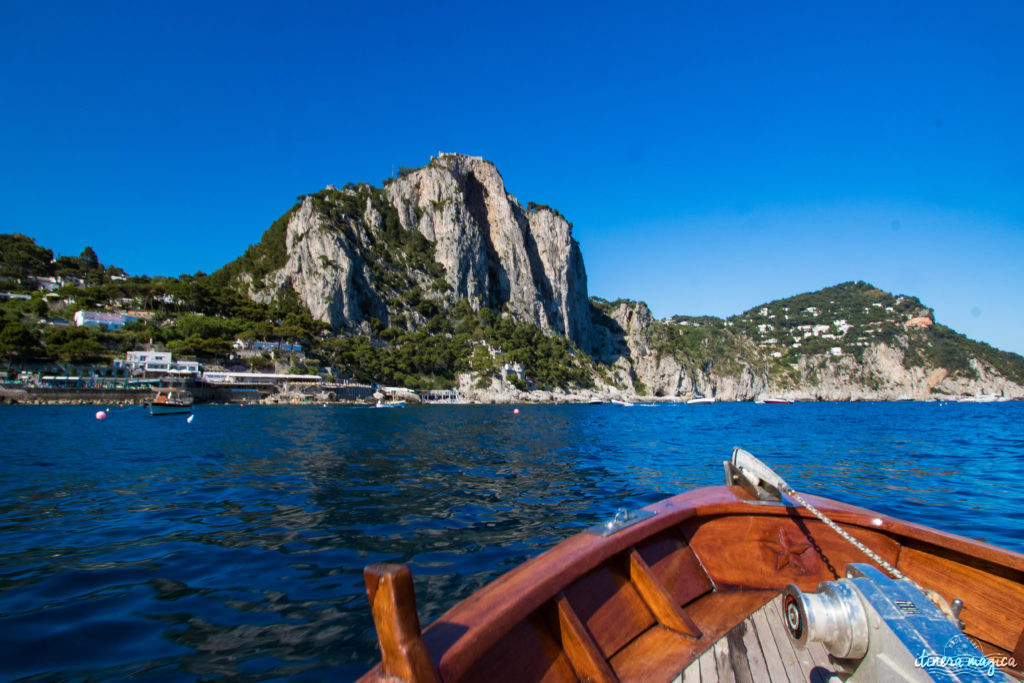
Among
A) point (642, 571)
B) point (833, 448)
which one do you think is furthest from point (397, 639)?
point (833, 448)

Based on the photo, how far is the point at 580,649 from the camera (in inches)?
95.0

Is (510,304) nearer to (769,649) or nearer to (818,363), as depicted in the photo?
(818,363)

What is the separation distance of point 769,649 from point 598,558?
1272mm

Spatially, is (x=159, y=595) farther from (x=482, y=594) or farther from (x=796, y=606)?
(x=796, y=606)

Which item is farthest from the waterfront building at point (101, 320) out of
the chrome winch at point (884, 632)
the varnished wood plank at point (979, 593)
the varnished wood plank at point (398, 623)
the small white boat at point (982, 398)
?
the small white boat at point (982, 398)

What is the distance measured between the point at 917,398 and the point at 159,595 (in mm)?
194912

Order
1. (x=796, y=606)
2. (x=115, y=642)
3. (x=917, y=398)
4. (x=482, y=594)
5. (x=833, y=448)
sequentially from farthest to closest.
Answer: (x=917, y=398)
(x=833, y=448)
(x=115, y=642)
(x=482, y=594)
(x=796, y=606)

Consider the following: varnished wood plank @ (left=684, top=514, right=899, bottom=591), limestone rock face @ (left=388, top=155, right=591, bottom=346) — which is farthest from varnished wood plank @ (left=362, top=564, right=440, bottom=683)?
limestone rock face @ (left=388, top=155, right=591, bottom=346)

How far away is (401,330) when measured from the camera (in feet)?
356

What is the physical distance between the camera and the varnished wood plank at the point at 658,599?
122 inches

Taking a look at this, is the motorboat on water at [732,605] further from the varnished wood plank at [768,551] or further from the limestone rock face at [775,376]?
the limestone rock face at [775,376]

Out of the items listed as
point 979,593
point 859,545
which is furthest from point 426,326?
point 859,545

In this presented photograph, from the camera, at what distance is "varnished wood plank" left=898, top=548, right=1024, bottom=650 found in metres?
2.88

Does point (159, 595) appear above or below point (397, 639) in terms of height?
below
